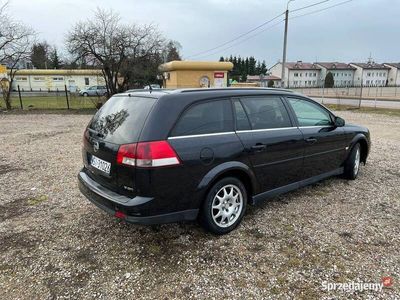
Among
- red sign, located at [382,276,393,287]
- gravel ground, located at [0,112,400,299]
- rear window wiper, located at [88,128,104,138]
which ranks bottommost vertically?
red sign, located at [382,276,393,287]

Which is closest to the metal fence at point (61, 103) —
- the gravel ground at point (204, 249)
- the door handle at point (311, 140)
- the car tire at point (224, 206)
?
the gravel ground at point (204, 249)

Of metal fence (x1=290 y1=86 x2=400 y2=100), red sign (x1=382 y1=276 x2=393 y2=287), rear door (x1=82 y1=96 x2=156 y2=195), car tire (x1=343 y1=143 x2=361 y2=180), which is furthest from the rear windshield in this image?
metal fence (x1=290 y1=86 x2=400 y2=100)

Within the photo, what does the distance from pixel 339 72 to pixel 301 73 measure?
574 inches

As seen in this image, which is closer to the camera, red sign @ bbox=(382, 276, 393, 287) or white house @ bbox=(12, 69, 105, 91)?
red sign @ bbox=(382, 276, 393, 287)

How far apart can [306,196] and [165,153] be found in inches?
105

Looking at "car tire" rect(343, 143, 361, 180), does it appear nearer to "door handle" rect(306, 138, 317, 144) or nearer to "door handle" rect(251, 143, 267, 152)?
"door handle" rect(306, 138, 317, 144)

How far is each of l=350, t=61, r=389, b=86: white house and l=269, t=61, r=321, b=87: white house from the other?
12871 millimetres

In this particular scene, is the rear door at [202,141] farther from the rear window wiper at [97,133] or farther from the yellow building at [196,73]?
the yellow building at [196,73]

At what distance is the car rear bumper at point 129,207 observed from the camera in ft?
9.29

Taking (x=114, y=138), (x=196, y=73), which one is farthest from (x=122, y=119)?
(x=196, y=73)

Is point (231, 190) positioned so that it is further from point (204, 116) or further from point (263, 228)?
point (204, 116)

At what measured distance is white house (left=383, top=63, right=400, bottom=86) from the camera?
312ft

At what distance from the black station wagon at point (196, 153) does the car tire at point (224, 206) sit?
0.01 m

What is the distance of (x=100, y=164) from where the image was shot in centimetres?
326
